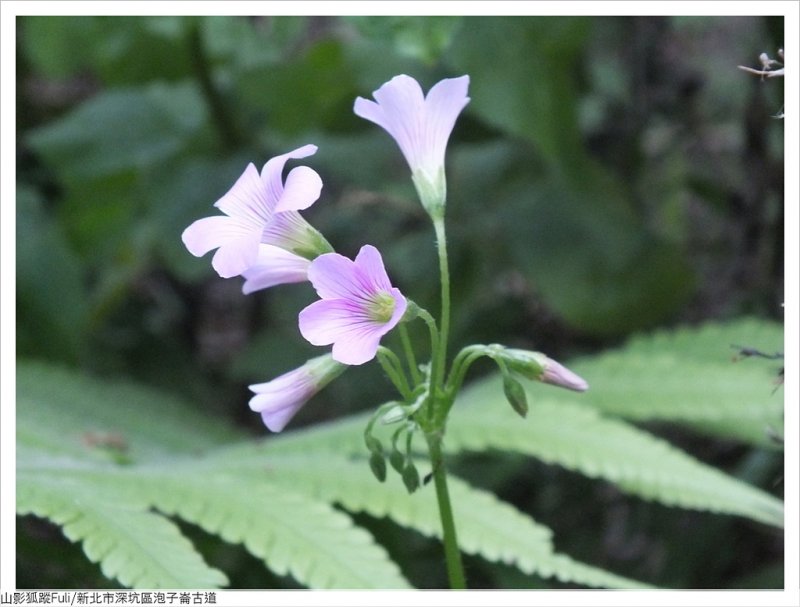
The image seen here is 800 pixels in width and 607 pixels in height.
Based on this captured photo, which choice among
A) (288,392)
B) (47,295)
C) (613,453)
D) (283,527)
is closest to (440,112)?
(288,392)

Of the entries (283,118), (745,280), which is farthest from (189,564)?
(745,280)

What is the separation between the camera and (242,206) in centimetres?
88

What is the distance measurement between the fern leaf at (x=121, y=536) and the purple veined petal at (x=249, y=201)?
440 mm

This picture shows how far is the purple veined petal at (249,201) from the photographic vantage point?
86 cm

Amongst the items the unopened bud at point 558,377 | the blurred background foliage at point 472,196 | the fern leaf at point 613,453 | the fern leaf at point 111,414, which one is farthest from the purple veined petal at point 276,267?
the blurred background foliage at point 472,196

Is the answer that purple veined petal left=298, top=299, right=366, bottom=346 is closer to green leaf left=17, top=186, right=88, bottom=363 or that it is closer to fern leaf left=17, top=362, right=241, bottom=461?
fern leaf left=17, top=362, right=241, bottom=461

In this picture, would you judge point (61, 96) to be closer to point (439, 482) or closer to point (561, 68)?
point (561, 68)

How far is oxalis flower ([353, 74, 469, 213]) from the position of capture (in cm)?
90

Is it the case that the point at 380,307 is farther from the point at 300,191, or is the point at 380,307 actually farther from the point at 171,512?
the point at 171,512

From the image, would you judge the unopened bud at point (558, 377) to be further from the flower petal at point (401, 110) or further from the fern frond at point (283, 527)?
the fern frond at point (283, 527)

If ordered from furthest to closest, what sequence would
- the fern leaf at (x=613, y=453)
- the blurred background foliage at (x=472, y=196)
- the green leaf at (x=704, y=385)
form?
the blurred background foliage at (x=472, y=196)
the green leaf at (x=704, y=385)
the fern leaf at (x=613, y=453)

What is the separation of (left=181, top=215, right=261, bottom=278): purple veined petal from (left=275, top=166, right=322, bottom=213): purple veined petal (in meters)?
0.05

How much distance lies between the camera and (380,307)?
0.81 m

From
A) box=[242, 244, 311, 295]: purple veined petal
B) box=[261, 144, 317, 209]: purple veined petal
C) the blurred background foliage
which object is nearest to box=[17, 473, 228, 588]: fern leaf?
box=[242, 244, 311, 295]: purple veined petal
